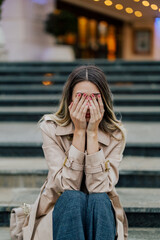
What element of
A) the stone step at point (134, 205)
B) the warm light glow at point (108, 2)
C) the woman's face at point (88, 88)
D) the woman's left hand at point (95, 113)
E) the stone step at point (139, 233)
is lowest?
the stone step at point (139, 233)

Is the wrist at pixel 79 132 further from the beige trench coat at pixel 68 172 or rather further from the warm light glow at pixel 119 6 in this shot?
the warm light glow at pixel 119 6

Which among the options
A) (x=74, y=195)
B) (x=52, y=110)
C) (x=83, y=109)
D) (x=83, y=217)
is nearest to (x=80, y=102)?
(x=83, y=109)

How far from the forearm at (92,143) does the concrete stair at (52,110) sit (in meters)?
0.74

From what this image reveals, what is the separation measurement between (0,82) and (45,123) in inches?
171

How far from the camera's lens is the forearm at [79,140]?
2.29m

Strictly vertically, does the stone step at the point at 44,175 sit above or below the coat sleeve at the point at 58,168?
below

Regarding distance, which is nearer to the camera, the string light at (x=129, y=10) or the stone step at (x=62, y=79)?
the string light at (x=129, y=10)

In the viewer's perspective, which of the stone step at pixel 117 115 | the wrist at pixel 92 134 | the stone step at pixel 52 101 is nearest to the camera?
the wrist at pixel 92 134

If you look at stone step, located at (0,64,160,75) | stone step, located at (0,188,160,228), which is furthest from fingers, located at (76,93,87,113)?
stone step, located at (0,64,160,75)

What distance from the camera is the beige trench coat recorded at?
7.30 feet

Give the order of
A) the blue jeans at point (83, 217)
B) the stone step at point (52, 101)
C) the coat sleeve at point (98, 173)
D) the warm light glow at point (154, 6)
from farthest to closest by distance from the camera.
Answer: the stone step at point (52, 101) → the coat sleeve at point (98, 173) → the blue jeans at point (83, 217) → the warm light glow at point (154, 6)

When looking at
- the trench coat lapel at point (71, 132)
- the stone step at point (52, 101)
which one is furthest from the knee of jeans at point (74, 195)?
the stone step at point (52, 101)

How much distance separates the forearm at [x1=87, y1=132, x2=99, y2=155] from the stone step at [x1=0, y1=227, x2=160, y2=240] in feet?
2.56

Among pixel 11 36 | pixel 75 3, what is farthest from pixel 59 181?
pixel 75 3
